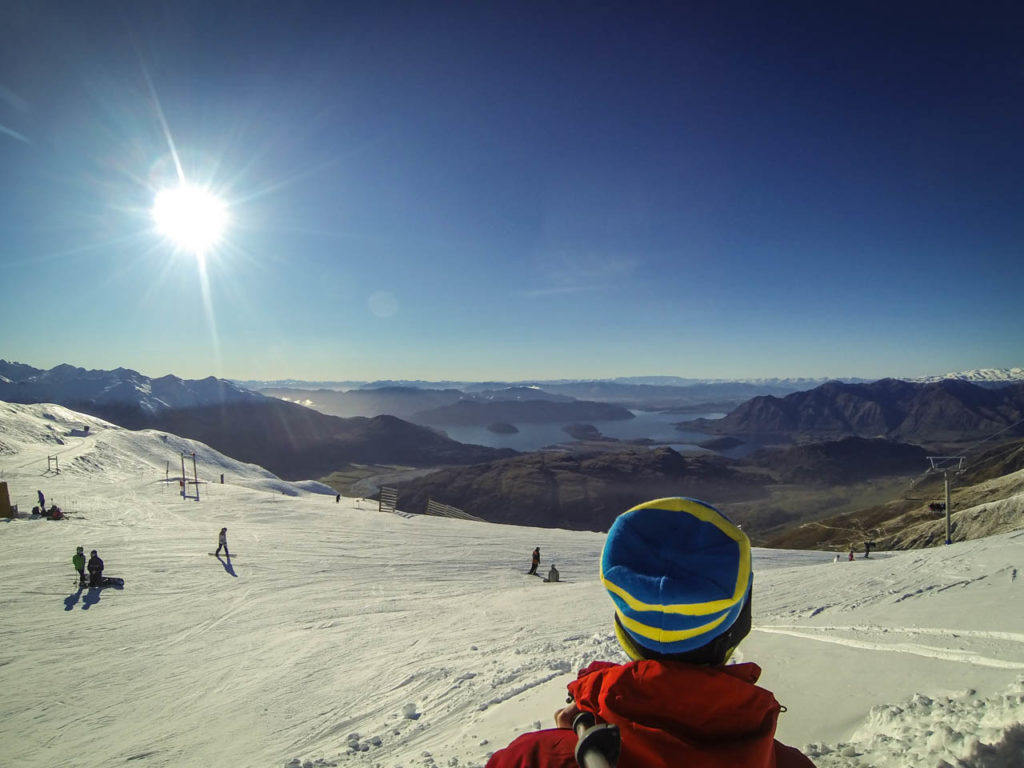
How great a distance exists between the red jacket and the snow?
2828 millimetres

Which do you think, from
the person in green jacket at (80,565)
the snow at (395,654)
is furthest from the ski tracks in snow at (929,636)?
the person in green jacket at (80,565)

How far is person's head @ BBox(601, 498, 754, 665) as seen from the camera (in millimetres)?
1470

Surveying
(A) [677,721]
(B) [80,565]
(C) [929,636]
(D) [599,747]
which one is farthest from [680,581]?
(B) [80,565]

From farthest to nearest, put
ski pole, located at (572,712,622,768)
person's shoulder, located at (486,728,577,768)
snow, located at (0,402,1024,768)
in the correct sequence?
snow, located at (0,402,1024,768)
person's shoulder, located at (486,728,577,768)
ski pole, located at (572,712,622,768)

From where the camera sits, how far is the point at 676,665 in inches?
56.2

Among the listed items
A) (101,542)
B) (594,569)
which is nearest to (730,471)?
(594,569)

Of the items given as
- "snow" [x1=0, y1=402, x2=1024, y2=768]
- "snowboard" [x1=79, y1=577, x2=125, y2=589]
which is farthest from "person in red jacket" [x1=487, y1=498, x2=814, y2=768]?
"snowboard" [x1=79, y1=577, x2=125, y2=589]

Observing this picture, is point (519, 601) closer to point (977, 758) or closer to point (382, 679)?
point (382, 679)

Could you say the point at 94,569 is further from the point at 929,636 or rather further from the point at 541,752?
the point at 929,636

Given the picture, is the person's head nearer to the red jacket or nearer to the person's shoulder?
the red jacket

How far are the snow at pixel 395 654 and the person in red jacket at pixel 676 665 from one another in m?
2.82

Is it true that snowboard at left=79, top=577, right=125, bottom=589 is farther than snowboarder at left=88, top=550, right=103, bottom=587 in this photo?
Yes

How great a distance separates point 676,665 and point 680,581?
238 millimetres

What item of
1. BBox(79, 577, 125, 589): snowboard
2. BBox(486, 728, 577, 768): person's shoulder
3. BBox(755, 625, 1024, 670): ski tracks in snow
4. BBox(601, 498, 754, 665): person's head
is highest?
BBox(601, 498, 754, 665): person's head
